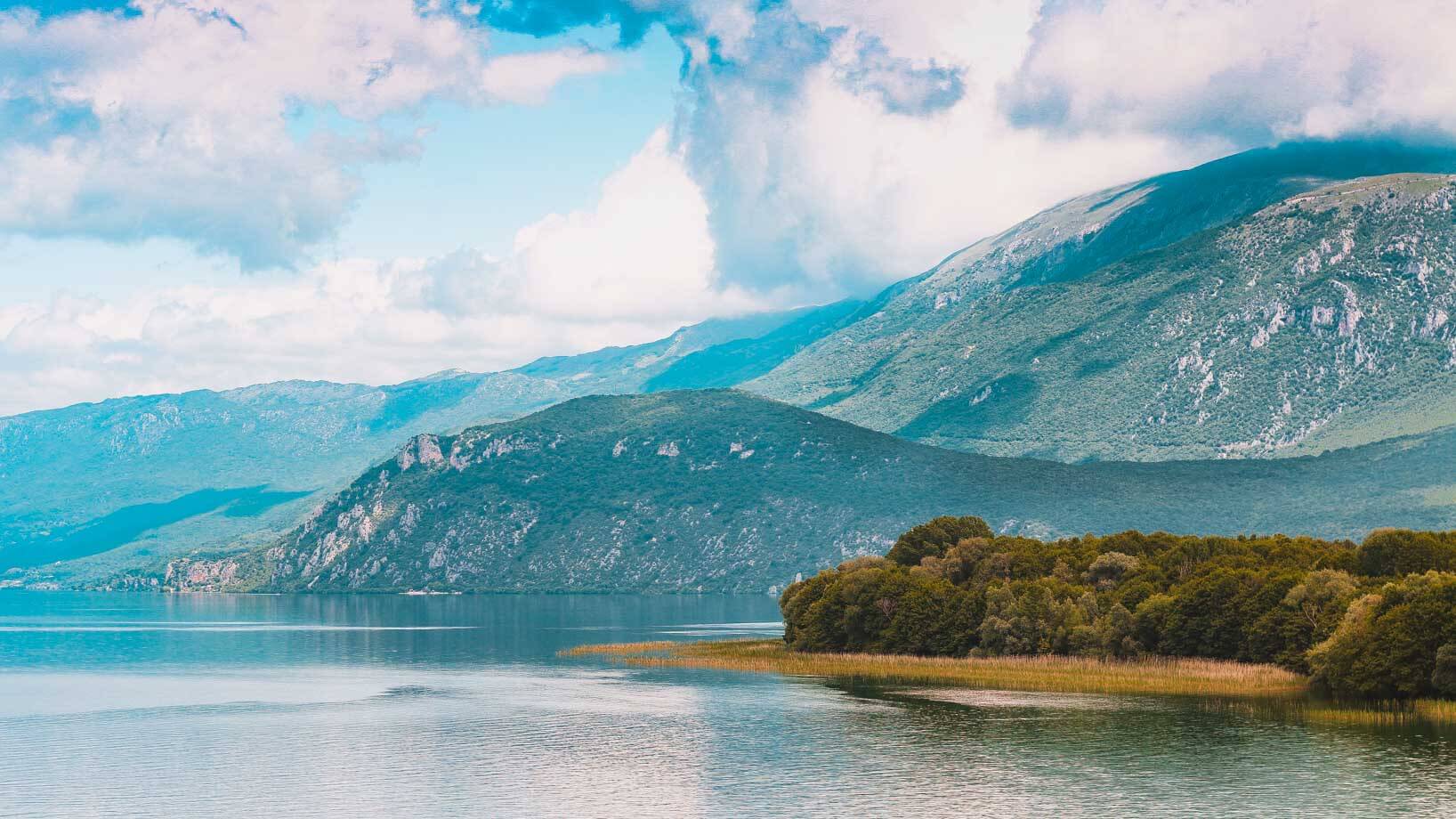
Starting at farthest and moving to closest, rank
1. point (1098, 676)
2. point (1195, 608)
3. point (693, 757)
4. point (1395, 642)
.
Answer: point (1195, 608), point (1098, 676), point (1395, 642), point (693, 757)

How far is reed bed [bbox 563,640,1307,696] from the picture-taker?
139875 mm

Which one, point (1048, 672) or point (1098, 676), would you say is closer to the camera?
point (1098, 676)

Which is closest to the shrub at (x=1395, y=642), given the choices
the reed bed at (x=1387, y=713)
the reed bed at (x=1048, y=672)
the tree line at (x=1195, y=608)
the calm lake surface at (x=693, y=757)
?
the tree line at (x=1195, y=608)

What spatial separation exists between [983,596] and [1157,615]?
2594 cm

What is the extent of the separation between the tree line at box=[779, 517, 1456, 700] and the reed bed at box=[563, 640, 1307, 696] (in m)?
2.84

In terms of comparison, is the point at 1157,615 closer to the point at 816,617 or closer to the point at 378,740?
the point at 816,617

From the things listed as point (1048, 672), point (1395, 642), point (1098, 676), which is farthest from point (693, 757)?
point (1048, 672)

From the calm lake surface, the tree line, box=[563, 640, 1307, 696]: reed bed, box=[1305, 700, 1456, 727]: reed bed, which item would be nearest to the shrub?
the tree line

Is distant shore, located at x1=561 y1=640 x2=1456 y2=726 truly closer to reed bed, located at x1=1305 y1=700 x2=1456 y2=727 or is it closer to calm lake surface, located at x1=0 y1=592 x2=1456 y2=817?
reed bed, located at x1=1305 y1=700 x2=1456 y2=727

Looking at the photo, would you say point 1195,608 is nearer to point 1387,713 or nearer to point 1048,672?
point 1048,672

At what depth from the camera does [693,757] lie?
106062 mm

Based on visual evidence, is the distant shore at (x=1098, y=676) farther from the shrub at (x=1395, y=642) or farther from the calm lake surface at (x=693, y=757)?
the calm lake surface at (x=693, y=757)

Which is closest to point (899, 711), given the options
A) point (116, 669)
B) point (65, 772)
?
point (65, 772)

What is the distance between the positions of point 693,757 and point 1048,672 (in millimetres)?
60587
